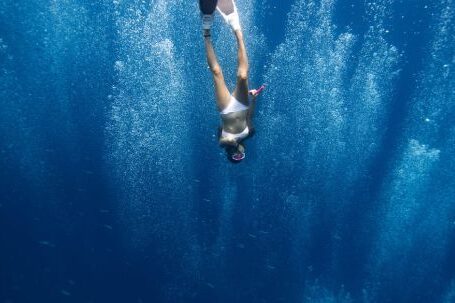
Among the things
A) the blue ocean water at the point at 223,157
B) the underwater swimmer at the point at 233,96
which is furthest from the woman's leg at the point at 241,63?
the blue ocean water at the point at 223,157

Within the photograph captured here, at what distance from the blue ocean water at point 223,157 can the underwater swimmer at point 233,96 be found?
2313 millimetres

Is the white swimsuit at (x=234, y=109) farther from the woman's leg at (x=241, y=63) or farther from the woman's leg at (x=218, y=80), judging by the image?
the woman's leg at (x=241, y=63)

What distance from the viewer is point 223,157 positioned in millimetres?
9062

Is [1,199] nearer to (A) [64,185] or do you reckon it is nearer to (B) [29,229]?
(B) [29,229]

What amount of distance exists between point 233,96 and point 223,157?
14.5 feet

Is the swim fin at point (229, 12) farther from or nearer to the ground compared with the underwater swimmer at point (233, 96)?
farther from the ground

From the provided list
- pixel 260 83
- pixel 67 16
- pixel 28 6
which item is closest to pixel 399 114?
pixel 260 83

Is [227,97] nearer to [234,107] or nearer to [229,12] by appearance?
[234,107]

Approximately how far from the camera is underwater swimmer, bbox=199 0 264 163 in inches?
175

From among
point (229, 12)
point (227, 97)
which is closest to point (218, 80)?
point (227, 97)

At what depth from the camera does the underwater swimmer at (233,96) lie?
14.6 feet

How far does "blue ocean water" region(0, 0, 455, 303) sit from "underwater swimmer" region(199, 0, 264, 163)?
91.1 inches

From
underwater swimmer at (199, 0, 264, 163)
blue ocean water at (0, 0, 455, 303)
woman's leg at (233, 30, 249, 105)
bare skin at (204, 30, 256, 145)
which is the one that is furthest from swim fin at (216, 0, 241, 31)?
blue ocean water at (0, 0, 455, 303)

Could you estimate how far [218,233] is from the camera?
421 inches
